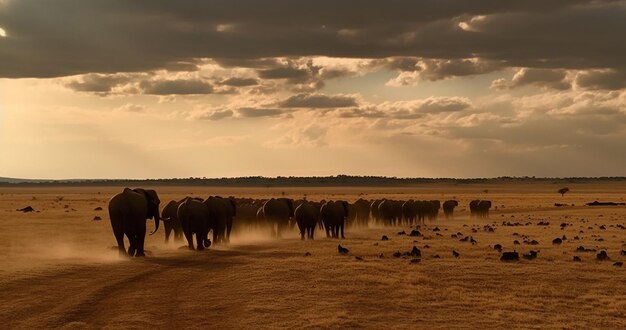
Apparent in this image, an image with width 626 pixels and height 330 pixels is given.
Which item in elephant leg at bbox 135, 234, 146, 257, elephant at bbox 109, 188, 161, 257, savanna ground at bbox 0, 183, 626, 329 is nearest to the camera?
savanna ground at bbox 0, 183, 626, 329

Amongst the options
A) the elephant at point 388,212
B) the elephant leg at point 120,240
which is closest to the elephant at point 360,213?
the elephant at point 388,212

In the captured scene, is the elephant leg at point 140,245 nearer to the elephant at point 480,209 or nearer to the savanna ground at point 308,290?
the savanna ground at point 308,290

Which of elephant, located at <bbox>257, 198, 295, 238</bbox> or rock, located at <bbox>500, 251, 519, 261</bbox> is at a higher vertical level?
elephant, located at <bbox>257, 198, 295, 238</bbox>

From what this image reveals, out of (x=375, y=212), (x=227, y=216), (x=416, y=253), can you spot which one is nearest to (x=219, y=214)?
(x=227, y=216)

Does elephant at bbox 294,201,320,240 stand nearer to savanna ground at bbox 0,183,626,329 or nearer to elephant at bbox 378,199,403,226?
savanna ground at bbox 0,183,626,329

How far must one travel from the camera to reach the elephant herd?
2925 centimetres

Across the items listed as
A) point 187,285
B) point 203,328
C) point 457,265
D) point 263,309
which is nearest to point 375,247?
point 457,265

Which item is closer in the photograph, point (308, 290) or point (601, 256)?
point (308, 290)

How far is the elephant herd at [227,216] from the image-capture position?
96.0 ft

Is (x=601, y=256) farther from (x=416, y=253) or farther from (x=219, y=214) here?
(x=219, y=214)

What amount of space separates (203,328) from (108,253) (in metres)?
17.2

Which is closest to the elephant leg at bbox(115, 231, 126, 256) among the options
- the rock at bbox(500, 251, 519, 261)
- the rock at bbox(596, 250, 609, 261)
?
the rock at bbox(500, 251, 519, 261)

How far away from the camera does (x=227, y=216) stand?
38.3m

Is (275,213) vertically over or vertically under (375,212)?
over
